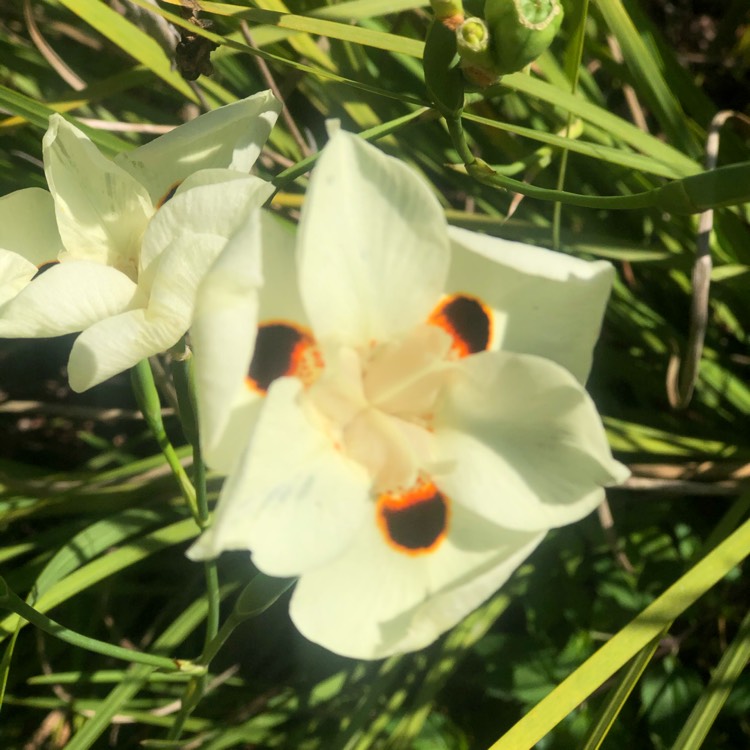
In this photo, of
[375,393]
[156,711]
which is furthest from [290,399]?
[156,711]

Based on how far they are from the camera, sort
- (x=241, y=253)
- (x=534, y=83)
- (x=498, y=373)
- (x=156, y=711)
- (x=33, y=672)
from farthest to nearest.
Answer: (x=33, y=672) < (x=156, y=711) < (x=534, y=83) < (x=498, y=373) < (x=241, y=253)

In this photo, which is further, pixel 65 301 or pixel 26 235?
pixel 26 235

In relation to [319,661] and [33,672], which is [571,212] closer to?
[319,661]

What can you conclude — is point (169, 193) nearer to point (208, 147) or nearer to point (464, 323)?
point (208, 147)

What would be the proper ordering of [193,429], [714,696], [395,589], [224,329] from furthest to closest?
[714,696]
[193,429]
[395,589]
[224,329]

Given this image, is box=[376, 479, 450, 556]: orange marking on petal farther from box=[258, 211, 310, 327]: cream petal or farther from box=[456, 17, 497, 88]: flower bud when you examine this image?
box=[456, 17, 497, 88]: flower bud

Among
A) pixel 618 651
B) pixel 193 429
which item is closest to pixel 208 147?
pixel 193 429

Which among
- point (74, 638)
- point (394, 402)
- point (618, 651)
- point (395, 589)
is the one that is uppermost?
point (394, 402)
